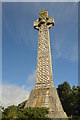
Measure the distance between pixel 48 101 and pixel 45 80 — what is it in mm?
1759

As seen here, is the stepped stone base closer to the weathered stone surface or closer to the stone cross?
the weathered stone surface

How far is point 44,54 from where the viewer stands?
1004 centimetres

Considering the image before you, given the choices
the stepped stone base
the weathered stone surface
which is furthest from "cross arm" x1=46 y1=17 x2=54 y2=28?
the stepped stone base

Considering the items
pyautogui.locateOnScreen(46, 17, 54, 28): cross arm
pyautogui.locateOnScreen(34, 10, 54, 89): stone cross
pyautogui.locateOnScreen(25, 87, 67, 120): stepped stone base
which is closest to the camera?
pyautogui.locateOnScreen(25, 87, 67, 120): stepped stone base

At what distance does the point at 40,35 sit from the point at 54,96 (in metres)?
6.36

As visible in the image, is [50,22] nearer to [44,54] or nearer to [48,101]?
[44,54]

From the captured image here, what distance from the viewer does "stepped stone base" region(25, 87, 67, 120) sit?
684 centimetres

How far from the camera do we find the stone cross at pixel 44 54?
882 cm

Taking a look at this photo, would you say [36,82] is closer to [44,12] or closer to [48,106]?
[48,106]

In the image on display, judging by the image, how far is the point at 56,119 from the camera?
21.5 feet

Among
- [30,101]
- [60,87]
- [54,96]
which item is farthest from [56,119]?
[60,87]

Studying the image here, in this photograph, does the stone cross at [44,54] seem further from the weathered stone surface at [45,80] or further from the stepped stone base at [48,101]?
the stepped stone base at [48,101]

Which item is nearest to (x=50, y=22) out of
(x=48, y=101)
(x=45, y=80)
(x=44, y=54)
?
(x=44, y=54)

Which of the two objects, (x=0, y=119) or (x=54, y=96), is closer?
(x=0, y=119)
